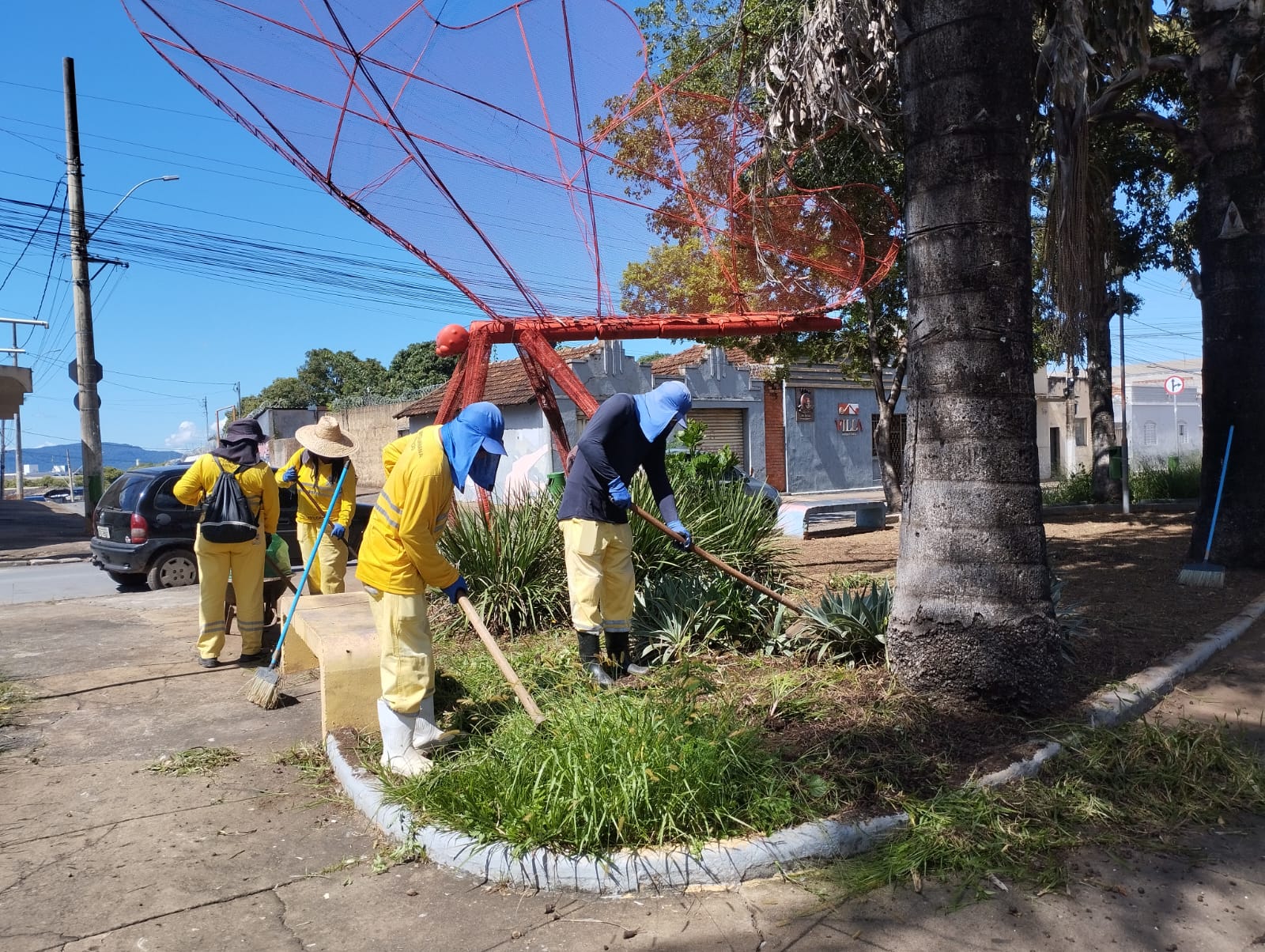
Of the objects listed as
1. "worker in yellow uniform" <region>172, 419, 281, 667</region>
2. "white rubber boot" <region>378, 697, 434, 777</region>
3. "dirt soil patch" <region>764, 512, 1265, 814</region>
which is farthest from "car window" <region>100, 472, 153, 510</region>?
"white rubber boot" <region>378, 697, 434, 777</region>

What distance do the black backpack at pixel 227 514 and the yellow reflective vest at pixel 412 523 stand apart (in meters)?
2.71

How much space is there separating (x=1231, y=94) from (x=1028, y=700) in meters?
6.68

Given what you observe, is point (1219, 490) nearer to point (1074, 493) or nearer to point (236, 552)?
point (236, 552)

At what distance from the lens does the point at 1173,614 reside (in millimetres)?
6734

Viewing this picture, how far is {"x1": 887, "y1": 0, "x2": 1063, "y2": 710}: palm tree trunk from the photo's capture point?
4.48 m

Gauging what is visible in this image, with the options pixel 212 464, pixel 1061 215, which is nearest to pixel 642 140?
pixel 1061 215

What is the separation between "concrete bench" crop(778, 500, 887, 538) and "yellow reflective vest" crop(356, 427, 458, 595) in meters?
8.75

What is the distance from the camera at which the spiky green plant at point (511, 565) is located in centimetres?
686

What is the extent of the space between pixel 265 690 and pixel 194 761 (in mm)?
849

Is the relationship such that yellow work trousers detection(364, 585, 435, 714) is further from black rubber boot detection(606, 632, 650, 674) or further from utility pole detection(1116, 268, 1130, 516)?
utility pole detection(1116, 268, 1130, 516)

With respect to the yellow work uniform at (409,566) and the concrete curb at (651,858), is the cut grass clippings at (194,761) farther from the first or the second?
the concrete curb at (651,858)

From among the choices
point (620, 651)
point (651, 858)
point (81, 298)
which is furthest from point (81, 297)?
point (651, 858)

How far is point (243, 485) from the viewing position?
263 inches

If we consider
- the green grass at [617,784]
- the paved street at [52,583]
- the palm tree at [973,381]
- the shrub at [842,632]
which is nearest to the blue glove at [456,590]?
the green grass at [617,784]
